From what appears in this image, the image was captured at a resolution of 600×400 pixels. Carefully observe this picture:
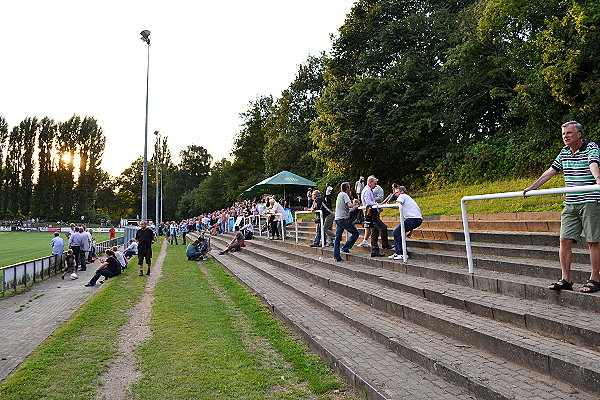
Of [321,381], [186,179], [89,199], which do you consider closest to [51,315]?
[321,381]

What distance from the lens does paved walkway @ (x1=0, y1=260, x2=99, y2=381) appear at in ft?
19.3

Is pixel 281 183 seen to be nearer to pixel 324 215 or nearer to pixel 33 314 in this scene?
pixel 324 215

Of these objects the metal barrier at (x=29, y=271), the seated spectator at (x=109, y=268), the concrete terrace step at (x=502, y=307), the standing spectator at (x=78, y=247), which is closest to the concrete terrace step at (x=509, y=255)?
the concrete terrace step at (x=502, y=307)

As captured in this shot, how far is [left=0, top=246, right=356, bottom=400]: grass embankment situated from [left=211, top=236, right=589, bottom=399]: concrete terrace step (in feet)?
2.73

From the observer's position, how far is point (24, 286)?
12453 millimetres

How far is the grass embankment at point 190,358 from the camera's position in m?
4.21

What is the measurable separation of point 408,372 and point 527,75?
17.0 meters

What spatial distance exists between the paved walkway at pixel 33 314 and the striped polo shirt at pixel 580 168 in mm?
6255

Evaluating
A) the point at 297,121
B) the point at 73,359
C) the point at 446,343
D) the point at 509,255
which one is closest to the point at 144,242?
the point at 73,359

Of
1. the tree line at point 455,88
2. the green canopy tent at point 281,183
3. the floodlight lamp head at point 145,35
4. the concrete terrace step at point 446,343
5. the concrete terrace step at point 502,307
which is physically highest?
the floodlight lamp head at point 145,35

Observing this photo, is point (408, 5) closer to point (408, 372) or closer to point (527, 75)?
point (527, 75)

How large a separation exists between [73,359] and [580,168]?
606cm

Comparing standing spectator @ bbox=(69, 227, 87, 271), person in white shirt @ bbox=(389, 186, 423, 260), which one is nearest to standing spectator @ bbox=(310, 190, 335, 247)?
person in white shirt @ bbox=(389, 186, 423, 260)

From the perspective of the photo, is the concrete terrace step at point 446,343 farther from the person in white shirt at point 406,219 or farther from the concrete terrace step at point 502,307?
the person in white shirt at point 406,219
